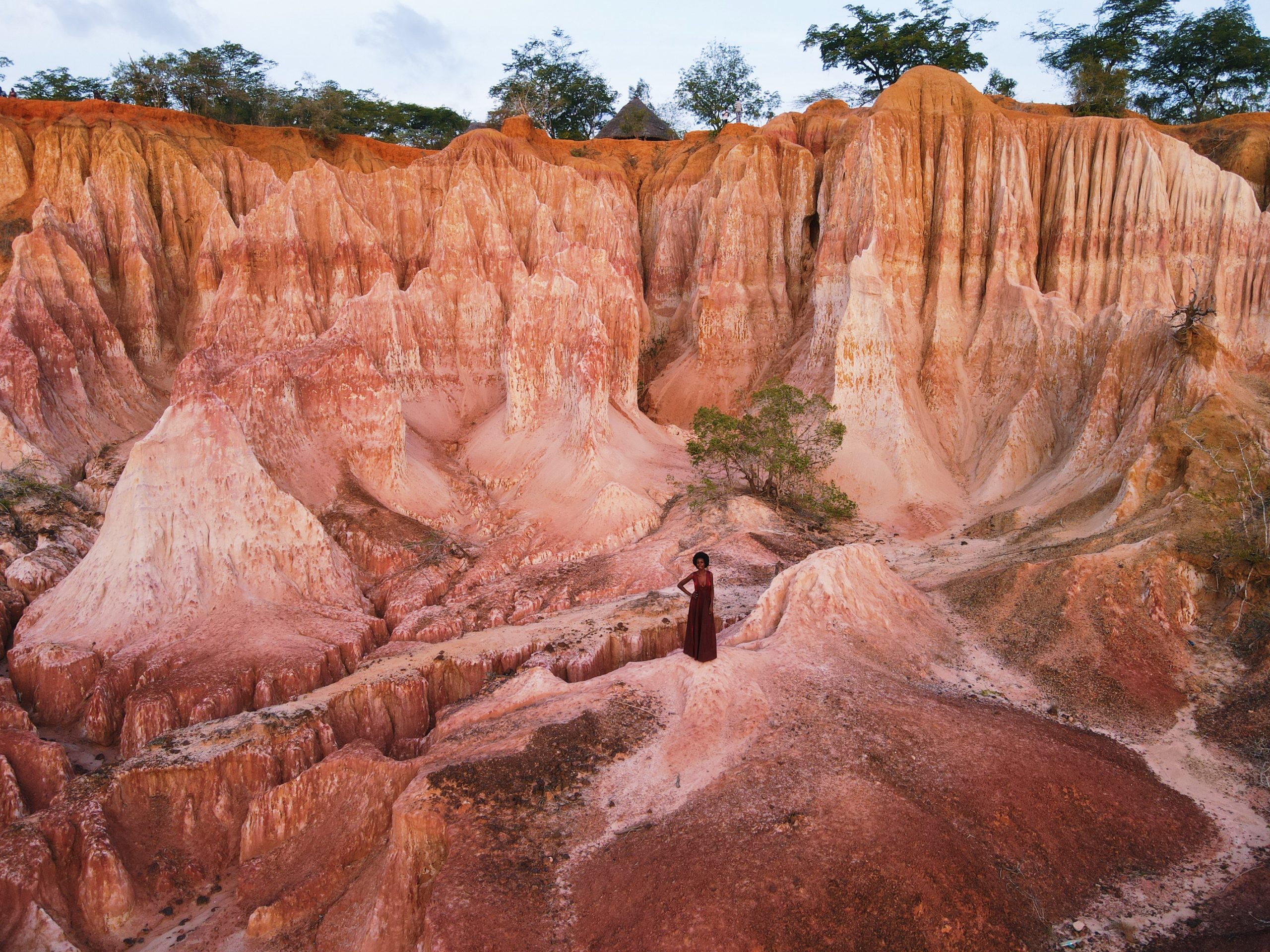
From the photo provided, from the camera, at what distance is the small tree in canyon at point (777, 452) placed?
19.7 m

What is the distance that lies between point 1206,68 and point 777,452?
2842 centimetres

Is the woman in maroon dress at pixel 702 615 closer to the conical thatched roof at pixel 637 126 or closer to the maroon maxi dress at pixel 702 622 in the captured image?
the maroon maxi dress at pixel 702 622

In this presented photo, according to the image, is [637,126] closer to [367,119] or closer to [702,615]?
[367,119]

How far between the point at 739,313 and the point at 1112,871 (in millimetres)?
23797

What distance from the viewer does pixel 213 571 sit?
1448 cm

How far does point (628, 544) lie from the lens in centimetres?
1816

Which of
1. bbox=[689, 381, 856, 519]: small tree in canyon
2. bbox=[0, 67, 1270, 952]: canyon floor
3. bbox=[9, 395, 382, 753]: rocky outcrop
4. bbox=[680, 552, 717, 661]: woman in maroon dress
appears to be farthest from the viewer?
bbox=[689, 381, 856, 519]: small tree in canyon

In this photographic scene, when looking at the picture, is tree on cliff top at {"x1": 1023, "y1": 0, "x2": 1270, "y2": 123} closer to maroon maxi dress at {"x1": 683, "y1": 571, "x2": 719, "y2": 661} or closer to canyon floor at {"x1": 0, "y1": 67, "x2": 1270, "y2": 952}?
canyon floor at {"x1": 0, "y1": 67, "x2": 1270, "y2": 952}

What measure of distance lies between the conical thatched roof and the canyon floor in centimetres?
800

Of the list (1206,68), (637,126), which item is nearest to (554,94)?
(637,126)

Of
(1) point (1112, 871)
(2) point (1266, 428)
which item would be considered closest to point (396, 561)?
(1) point (1112, 871)

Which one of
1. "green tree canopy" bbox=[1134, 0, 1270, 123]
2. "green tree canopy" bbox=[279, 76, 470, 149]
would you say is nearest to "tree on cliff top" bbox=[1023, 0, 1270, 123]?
"green tree canopy" bbox=[1134, 0, 1270, 123]

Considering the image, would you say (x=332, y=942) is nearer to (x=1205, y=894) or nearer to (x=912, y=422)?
(x=1205, y=894)

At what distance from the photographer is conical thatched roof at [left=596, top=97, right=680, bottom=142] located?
41719 millimetres
